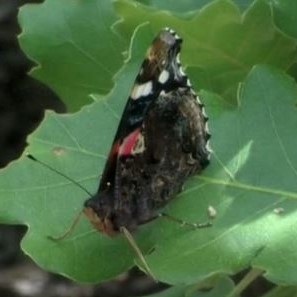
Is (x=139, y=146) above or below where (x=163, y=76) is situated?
below

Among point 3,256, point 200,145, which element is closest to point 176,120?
point 200,145

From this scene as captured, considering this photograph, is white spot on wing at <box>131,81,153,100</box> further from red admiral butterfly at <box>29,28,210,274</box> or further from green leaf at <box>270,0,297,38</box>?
green leaf at <box>270,0,297,38</box>

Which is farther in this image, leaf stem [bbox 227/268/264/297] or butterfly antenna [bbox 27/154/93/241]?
leaf stem [bbox 227/268/264/297]

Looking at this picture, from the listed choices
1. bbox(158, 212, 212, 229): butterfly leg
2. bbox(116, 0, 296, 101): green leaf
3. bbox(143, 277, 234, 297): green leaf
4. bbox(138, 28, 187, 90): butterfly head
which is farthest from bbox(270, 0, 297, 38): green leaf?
bbox(143, 277, 234, 297): green leaf

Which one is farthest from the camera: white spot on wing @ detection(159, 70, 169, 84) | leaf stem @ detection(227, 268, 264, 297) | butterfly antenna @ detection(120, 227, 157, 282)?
leaf stem @ detection(227, 268, 264, 297)

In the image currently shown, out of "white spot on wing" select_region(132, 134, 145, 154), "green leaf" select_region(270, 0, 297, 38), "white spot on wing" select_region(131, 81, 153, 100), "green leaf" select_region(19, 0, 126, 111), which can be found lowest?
"white spot on wing" select_region(132, 134, 145, 154)

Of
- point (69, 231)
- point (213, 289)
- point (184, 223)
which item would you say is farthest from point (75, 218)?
point (213, 289)

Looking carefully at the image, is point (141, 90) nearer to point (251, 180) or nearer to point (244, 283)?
point (251, 180)
